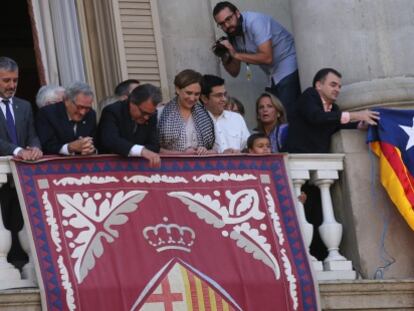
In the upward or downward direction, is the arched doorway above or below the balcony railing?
above

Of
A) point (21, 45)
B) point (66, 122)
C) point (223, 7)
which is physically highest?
point (21, 45)

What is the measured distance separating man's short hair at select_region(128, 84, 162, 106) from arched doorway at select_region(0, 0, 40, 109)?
700cm

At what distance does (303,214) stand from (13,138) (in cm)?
241

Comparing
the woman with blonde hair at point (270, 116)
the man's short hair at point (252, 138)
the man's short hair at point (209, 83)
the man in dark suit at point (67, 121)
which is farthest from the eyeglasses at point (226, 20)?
the man in dark suit at point (67, 121)

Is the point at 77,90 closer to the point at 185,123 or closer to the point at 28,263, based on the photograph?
the point at 185,123

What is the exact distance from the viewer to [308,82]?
56.7 ft

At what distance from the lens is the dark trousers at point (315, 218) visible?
16.4 meters

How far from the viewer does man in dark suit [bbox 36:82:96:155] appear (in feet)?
50.8

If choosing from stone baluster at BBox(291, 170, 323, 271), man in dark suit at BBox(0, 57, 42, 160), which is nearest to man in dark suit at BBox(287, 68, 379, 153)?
stone baluster at BBox(291, 170, 323, 271)

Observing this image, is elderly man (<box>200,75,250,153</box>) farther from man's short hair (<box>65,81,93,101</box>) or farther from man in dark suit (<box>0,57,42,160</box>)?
man in dark suit (<box>0,57,42,160</box>)

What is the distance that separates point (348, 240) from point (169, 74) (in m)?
2.94

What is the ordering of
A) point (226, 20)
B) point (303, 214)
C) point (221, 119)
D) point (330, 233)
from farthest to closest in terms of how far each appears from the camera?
point (226, 20), point (221, 119), point (330, 233), point (303, 214)

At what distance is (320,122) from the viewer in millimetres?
A: 16344

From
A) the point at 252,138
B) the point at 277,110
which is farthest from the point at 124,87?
the point at 277,110
